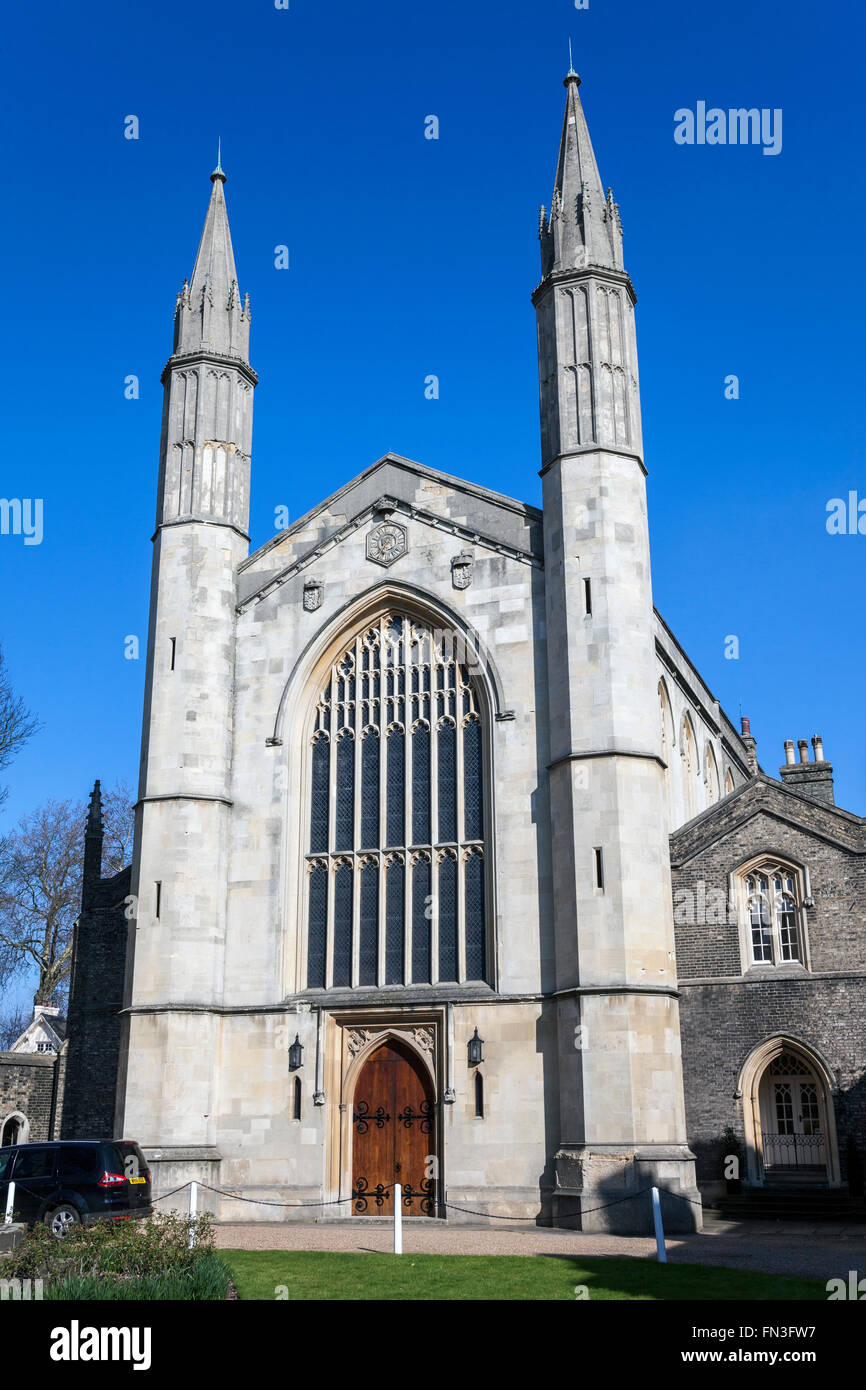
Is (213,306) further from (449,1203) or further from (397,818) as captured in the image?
(449,1203)

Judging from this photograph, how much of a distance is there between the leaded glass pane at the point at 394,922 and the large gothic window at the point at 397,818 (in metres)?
0.02

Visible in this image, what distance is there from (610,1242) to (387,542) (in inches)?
527

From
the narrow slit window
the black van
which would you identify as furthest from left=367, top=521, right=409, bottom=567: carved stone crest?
the black van

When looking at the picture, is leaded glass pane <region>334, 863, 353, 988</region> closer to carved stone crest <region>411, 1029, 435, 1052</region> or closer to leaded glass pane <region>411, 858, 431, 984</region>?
leaded glass pane <region>411, 858, 431, 984</region>

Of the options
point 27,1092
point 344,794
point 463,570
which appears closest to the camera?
point 463,570

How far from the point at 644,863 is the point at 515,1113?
4.61m

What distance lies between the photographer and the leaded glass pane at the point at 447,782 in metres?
23.9

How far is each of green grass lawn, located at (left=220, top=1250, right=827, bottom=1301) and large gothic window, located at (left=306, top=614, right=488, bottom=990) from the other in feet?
24.9

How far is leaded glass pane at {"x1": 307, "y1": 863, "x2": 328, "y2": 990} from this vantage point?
2403cm

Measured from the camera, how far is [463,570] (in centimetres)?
2478

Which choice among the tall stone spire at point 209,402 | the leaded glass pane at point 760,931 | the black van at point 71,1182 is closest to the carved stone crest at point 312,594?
the tall stone spire at point 209,402

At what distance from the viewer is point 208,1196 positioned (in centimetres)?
2247

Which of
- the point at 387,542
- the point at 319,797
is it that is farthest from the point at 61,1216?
the point at 387,542

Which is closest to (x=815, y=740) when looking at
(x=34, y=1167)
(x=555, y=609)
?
(x=555, y=609)
